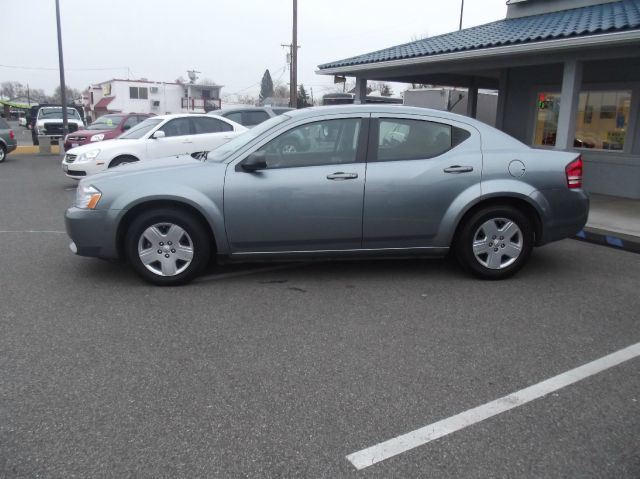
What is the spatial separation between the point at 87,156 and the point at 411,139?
777 cm

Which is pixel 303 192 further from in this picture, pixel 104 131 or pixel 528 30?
pixel 104 131

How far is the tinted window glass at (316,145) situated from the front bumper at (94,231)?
1.55m

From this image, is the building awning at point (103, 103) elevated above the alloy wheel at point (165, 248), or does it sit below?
above

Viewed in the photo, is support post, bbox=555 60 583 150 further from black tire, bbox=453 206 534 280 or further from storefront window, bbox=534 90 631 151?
black tire, bbox=453 206 534 280

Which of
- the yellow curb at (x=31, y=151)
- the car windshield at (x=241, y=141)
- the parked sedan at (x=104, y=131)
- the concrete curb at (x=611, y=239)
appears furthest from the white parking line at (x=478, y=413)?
the yellow curb at (x=31, y=151)

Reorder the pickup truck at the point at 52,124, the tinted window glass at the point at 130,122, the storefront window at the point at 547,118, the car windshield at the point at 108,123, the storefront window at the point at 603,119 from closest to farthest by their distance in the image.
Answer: the storefront window at the point at 603,119 → the storefront window at the point at 547,118 → the tinted window glass at the point at 130,122 → the car windshield at the point at 108,123 → the pickup truck at the point at 52,124

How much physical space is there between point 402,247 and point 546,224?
1443mm

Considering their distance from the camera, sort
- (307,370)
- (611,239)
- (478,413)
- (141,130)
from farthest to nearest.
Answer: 1. (141,130)
2. (611,239)
3. (307,370)
4. (478,413)

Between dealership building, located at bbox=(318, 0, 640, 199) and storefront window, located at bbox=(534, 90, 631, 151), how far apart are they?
19mm

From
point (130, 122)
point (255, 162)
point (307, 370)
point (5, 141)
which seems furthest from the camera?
point (5, 141)

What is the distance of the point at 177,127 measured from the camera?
1138cm

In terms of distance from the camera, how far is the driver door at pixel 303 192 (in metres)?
5.03

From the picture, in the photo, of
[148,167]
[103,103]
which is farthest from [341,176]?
[103,103]

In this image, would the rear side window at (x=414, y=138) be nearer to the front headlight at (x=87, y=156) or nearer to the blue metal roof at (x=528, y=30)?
the blue metal roof at (x=528, y=30)
